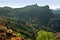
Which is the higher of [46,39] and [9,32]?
[9,32]

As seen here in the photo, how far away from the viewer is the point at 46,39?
101m

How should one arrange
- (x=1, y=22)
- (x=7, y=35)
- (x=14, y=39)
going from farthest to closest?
(x=1, y=22), (x=7, y=35), (x=14, y=39)

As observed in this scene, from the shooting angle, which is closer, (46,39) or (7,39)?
(7,39)

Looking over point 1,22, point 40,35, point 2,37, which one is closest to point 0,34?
point 2,37

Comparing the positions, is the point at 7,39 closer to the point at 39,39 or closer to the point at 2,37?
the point at 2,37

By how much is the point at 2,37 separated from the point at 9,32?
608cm

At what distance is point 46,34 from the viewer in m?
103

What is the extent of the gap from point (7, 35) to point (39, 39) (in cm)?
2297

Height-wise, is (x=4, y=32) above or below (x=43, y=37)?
above

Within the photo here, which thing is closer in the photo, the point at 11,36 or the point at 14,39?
the point at 14,39

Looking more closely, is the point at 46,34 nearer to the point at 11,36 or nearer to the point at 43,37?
the point at 43,37

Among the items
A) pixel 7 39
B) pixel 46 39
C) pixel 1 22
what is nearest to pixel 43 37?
pixel 46 39

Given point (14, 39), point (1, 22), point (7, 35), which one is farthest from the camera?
point (1, 22)

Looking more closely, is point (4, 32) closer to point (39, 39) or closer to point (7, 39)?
point (7, 39)
